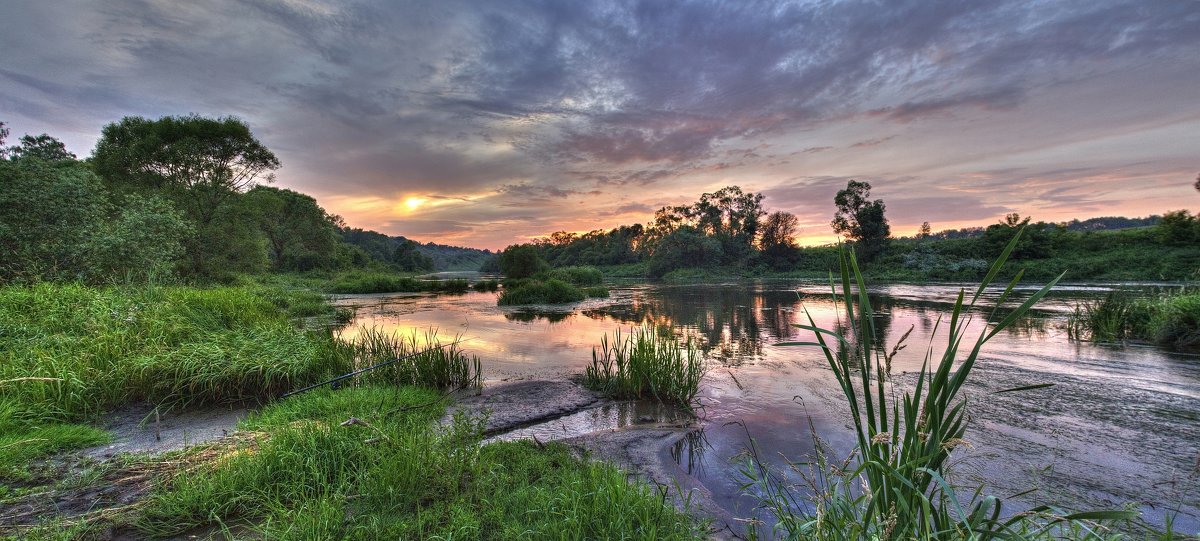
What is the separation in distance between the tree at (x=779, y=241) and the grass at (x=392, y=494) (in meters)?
68.0

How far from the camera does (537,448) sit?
502cm

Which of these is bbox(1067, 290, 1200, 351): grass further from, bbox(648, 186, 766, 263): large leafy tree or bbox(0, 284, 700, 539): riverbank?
bbox(648, 186, 766, 263): large leafy tree

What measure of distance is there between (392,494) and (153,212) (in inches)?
761

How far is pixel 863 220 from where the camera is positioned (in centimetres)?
5634

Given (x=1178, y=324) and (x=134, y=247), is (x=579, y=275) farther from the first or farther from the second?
(x=1178, y=324)

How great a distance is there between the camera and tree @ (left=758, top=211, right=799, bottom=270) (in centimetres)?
6581

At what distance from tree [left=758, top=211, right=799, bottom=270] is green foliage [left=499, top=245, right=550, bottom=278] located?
134 ft

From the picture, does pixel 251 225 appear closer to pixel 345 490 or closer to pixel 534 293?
pixel 534 293

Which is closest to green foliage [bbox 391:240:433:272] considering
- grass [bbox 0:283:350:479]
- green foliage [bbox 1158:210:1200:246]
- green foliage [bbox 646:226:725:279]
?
green foliage [bbox 646:226:725:279]

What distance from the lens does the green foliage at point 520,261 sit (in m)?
43.6

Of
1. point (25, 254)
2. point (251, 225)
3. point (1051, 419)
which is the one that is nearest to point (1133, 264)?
point (1051, 419)

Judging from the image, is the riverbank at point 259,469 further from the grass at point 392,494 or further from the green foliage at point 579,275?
the green foliage at point 579,275

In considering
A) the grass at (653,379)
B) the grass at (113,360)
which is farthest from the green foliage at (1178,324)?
the grass at (113,360)

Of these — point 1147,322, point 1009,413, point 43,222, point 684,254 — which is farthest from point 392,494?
point 684,254
